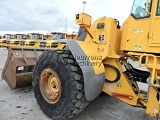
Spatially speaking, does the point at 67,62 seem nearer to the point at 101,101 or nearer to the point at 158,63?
the point at 158,63

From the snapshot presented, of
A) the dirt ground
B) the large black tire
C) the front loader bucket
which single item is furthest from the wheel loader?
the front loader bucket

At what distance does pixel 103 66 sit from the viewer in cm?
347

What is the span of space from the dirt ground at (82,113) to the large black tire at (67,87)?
0.37 metres

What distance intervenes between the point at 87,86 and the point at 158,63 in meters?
1.12

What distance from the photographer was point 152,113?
2.88 metres

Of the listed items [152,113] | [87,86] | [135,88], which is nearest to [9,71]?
[87,86]

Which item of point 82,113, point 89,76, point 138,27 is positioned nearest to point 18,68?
point 82,113

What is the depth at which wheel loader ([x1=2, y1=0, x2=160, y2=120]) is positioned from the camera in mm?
2871

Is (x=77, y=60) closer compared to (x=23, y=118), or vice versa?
(x=77, y=60)

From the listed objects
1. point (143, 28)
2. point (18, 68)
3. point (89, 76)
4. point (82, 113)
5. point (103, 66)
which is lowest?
point (82, 113)

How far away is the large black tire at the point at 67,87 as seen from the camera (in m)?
3.21

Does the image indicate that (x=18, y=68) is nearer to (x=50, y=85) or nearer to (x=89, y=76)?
(x=50, y=85)

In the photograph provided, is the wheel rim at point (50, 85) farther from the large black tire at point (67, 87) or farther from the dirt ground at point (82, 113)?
the dirt ground at point (82, 113)

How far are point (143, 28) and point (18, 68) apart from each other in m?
3.22
